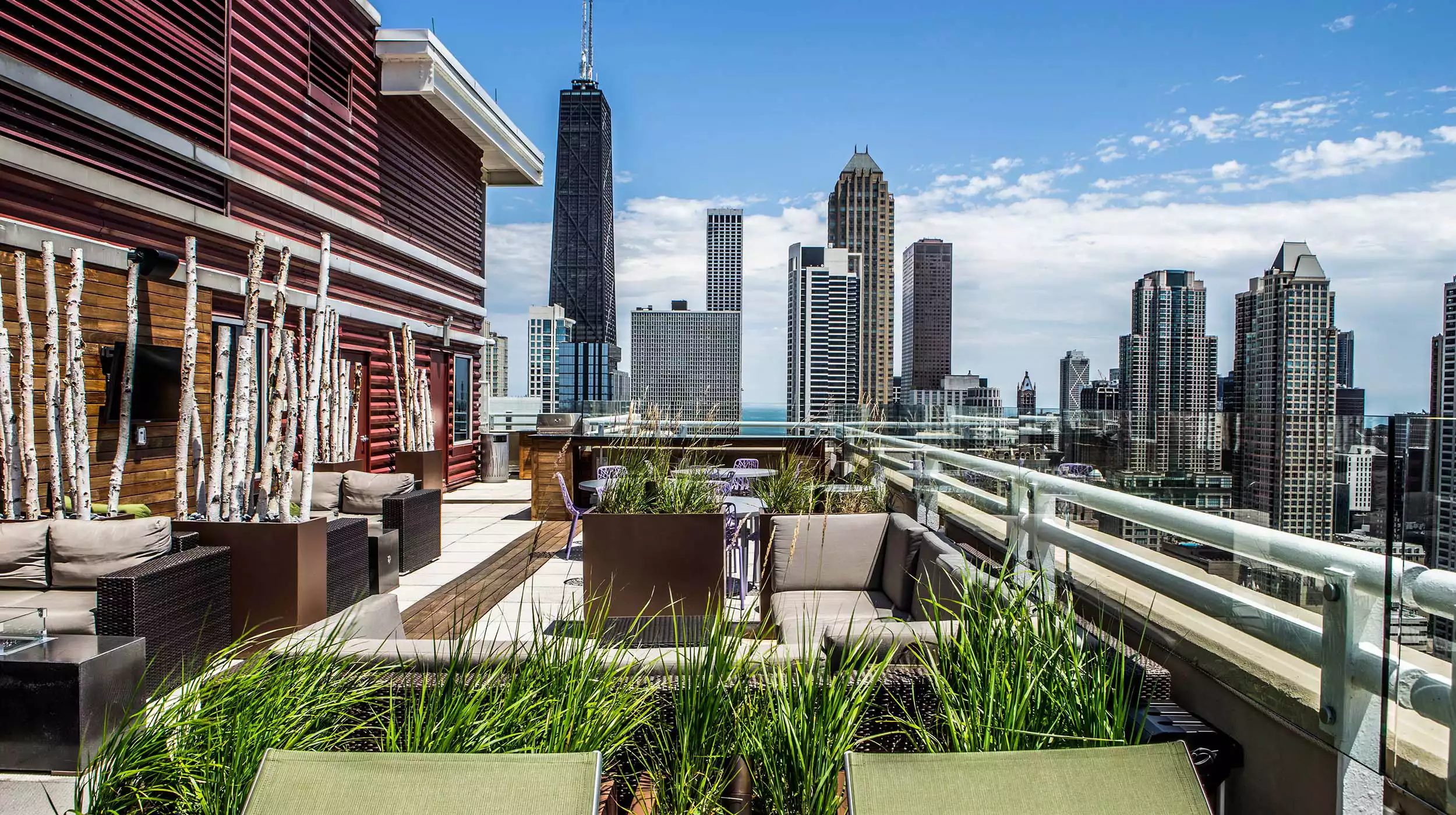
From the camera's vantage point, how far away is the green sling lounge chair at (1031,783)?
1.38 meters

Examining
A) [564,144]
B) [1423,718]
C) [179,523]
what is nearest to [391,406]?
[179,523]

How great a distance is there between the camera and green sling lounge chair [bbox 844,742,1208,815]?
138cm

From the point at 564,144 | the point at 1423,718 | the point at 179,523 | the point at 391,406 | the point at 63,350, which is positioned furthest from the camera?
the point at 564,144

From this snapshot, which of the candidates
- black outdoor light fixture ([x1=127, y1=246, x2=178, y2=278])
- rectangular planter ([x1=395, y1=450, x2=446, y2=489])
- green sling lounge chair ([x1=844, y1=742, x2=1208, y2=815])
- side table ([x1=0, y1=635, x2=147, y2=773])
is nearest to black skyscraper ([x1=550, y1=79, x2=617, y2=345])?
rectangular planter ([x1=395, y1=450, x2=446, y2=489])

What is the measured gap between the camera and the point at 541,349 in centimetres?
5756

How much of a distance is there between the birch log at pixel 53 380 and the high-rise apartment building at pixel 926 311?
6755 centimetres

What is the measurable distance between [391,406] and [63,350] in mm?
4771

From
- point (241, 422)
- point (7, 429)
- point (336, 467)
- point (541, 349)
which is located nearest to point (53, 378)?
point (7, 429)

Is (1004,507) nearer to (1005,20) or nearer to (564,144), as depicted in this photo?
(1005,20)

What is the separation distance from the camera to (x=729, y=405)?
290 inches

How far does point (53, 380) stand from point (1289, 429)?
220 inches

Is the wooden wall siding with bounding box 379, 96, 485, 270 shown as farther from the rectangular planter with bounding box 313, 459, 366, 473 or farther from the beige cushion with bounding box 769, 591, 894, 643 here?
the beige cushion with bounding box 769, 591, 894, 643

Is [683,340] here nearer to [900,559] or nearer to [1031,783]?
[900,559]

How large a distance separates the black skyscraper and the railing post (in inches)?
3095
